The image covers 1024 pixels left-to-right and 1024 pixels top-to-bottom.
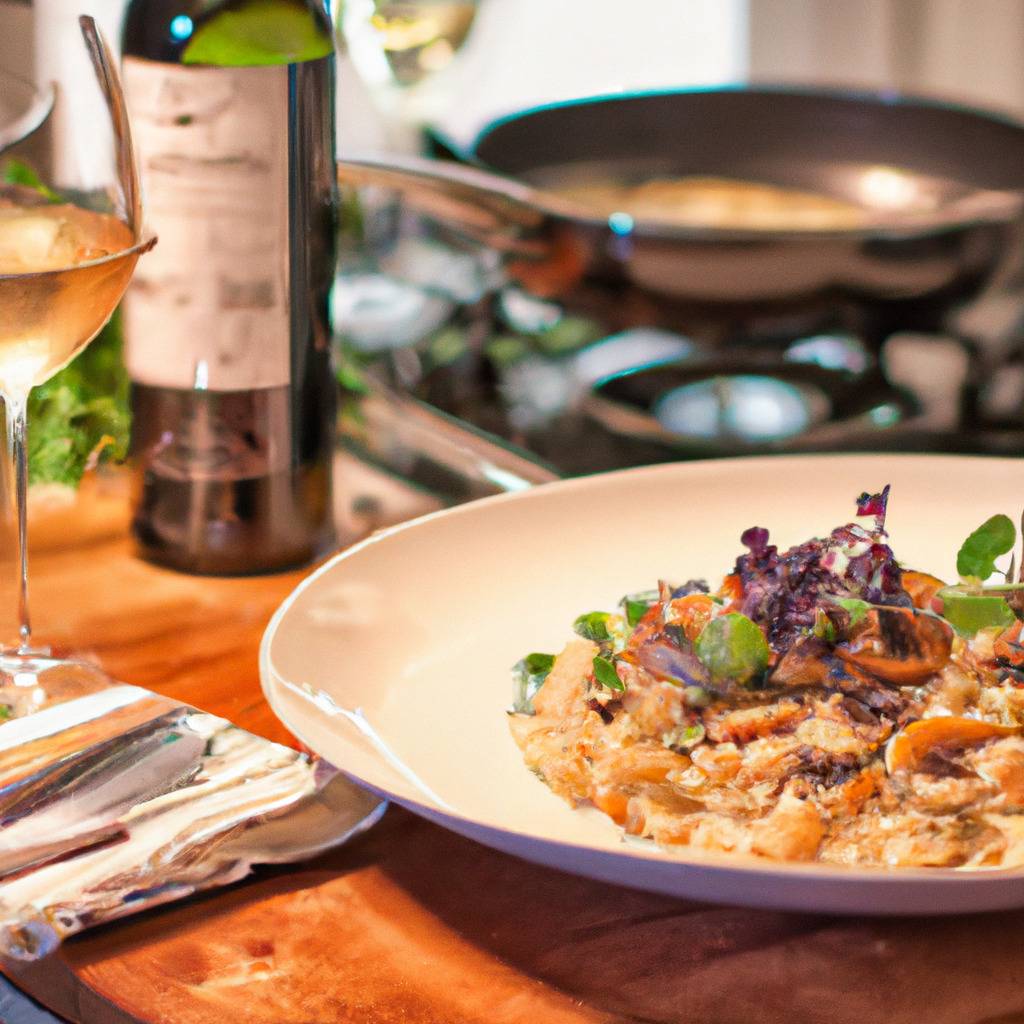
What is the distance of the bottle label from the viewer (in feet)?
3.34

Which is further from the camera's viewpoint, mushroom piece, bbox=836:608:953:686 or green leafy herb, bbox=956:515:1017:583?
green leafy herb, bbox=956:515:1017:583

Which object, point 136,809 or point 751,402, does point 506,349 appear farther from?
point 136,809

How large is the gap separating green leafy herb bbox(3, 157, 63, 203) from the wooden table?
1.50 feet

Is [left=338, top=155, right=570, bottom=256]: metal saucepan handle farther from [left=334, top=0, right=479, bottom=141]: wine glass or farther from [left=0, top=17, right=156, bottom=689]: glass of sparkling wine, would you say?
[left=334, top=0, right=479, bottom=141]: wine glass

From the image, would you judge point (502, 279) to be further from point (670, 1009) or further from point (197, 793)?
point (670, 1009)

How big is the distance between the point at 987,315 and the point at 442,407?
0.62 metres

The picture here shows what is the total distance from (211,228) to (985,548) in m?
0.55

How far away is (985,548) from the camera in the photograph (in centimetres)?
87

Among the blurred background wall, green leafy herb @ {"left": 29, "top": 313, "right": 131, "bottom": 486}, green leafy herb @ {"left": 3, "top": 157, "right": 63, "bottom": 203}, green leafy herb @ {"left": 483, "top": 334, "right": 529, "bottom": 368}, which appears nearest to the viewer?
green leafy herb @ {"left": 3, "top": 157, "right": 63, "bottom": 203}

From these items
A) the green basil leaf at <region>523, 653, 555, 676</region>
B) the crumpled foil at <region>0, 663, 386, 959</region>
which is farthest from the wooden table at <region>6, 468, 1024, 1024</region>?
the green basil leaf at <region>523, 653, 555, 676</region>

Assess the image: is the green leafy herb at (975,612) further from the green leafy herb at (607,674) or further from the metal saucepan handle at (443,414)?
the metal saucepan handle at (443,414)

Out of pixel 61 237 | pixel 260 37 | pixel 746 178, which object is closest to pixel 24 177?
pixel 61 237

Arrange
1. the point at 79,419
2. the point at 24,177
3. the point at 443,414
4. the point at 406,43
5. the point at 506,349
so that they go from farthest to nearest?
1. the point at 406,43
2. the point at 506,349
3. the point at 443,414
4. the point at 79,419
5. the point at 24,177

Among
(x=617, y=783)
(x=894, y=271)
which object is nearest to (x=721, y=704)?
(x=617, y=783)
